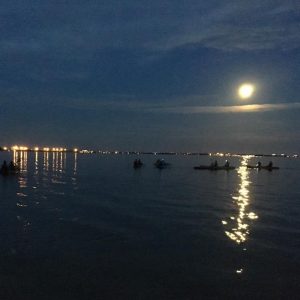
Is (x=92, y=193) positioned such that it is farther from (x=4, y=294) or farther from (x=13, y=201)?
(x=4, y=294)

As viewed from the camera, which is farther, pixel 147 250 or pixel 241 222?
pixel 241 222

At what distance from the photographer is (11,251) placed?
59.1ft

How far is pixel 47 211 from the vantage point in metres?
29.2

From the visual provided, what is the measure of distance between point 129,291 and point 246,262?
5795 mm

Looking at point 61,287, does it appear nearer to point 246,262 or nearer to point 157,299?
point 157,299

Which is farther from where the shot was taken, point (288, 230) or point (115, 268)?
point (288, 230)

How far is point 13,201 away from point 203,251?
20248mm

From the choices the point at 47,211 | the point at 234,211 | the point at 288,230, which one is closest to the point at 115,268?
the point at 288,230

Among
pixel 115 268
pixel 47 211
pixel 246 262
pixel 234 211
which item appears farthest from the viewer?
pixel 234 211

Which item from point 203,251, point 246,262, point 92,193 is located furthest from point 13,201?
point 246,262

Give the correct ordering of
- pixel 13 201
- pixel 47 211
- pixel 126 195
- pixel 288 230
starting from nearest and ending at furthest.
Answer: pixel 288 230
pixel 47 211
pixel 13 201
pixel 126 195

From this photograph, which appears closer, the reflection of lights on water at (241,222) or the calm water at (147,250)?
the calm water at (147,250)

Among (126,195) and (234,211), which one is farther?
(126,195)

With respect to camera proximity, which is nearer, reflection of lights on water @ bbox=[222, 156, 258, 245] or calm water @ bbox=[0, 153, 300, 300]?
calm water @ bbox=[0, 153, 300, 300]
